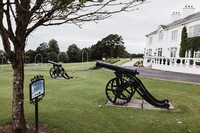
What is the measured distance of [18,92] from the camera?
3205 millimetres

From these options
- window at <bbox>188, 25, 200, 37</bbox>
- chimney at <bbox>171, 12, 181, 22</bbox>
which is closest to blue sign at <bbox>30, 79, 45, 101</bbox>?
window at <bbox>188, 25, 200, 37</bbox>

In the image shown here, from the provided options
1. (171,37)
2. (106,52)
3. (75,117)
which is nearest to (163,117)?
(75,117)

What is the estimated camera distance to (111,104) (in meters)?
6.08

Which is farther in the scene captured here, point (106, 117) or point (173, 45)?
point (173, 45)

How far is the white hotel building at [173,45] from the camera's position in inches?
725

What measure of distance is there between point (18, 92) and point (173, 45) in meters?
26.4

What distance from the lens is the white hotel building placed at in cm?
1842

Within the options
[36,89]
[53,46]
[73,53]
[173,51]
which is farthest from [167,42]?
[53,46]

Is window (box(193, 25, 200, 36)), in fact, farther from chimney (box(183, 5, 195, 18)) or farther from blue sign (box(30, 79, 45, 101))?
blue sign (box(30, 79, 45, 101))

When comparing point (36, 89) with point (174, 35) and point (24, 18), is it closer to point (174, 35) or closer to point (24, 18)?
point (24, 18)

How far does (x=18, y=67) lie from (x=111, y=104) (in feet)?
13.2

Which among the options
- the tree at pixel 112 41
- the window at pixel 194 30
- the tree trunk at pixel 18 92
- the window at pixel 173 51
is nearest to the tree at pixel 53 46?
the tree at pixel 112 41

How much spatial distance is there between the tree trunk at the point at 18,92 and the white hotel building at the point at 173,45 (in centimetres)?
1730

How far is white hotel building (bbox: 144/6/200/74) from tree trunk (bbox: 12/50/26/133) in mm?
17300
